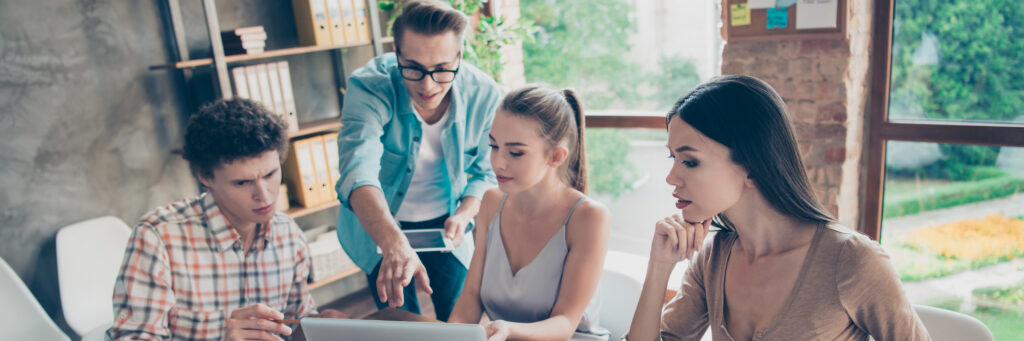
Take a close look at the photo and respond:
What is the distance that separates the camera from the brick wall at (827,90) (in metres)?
2.61

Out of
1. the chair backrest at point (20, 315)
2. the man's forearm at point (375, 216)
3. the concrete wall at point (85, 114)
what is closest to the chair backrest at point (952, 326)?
the man's forearm at point (375, 216)

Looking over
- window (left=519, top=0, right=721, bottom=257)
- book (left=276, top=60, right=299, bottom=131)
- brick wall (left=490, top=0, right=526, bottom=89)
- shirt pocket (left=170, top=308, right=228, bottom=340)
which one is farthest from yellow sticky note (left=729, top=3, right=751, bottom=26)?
shirt pocket (left=170, top=308, right=228, bottom=340)

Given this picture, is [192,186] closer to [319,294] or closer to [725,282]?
[319,294]

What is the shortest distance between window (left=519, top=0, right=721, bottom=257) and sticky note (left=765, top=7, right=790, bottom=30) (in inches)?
28.7

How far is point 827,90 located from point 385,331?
223cm

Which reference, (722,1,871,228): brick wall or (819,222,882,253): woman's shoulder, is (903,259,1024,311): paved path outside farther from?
(819,222,882,253): woman's shoulder

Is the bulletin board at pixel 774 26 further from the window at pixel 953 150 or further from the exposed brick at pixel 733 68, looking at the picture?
the window at pixel 953 150

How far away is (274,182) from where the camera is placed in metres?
1.68

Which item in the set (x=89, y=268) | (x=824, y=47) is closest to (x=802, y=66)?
(x=824, y=47)

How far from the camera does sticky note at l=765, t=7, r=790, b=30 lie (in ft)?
8.68

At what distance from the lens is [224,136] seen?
1.59 meters

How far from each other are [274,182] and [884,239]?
8.49ft

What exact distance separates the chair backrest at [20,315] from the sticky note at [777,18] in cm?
286

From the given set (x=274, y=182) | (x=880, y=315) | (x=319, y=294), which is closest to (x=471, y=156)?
(x=274, y=182)
